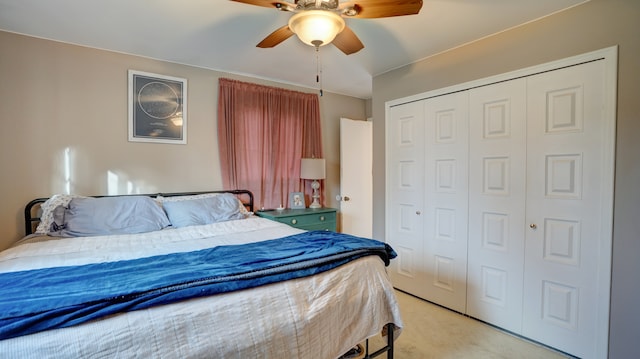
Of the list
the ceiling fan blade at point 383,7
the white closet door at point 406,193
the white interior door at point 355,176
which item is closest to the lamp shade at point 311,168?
the white interior door at point 355,176

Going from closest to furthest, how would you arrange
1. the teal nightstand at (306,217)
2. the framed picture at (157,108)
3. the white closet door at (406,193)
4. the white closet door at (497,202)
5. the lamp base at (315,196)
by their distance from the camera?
the white closet door at (497,202), the framed picture at (157,108), the white closet door at (406,193), the teal nightstand at (306,217), the lamp base at (315,196)

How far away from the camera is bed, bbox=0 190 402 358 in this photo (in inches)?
36.6

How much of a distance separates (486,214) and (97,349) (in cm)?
261

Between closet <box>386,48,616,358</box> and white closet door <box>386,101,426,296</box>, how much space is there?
0.5 inches

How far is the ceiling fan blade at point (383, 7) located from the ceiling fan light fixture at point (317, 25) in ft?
0.30

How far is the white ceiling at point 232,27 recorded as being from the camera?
201 centimetres

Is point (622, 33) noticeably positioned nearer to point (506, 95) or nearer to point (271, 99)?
point (506, 95)

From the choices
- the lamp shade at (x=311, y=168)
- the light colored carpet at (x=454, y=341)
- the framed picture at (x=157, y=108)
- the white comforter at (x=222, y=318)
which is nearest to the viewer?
the white comforter at (x=222, y=318)

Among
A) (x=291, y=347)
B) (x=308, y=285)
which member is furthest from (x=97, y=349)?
(x=308, y=285)

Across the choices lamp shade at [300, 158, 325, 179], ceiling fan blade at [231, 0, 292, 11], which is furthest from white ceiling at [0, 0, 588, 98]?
lamp shade at [300, 158, 325, 179]

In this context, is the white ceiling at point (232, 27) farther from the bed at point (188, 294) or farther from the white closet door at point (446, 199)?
the bed at point (188, 294)

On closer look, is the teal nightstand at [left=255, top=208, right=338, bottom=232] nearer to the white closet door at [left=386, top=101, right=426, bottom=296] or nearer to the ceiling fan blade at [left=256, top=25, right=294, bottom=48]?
the white closet door at [left=386, top=101, right=426, bottom=296]

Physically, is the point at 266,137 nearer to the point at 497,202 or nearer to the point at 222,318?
the point at 497,202

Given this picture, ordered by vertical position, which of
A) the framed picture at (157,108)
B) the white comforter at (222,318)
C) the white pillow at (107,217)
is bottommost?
the white comforter at (222,318)
